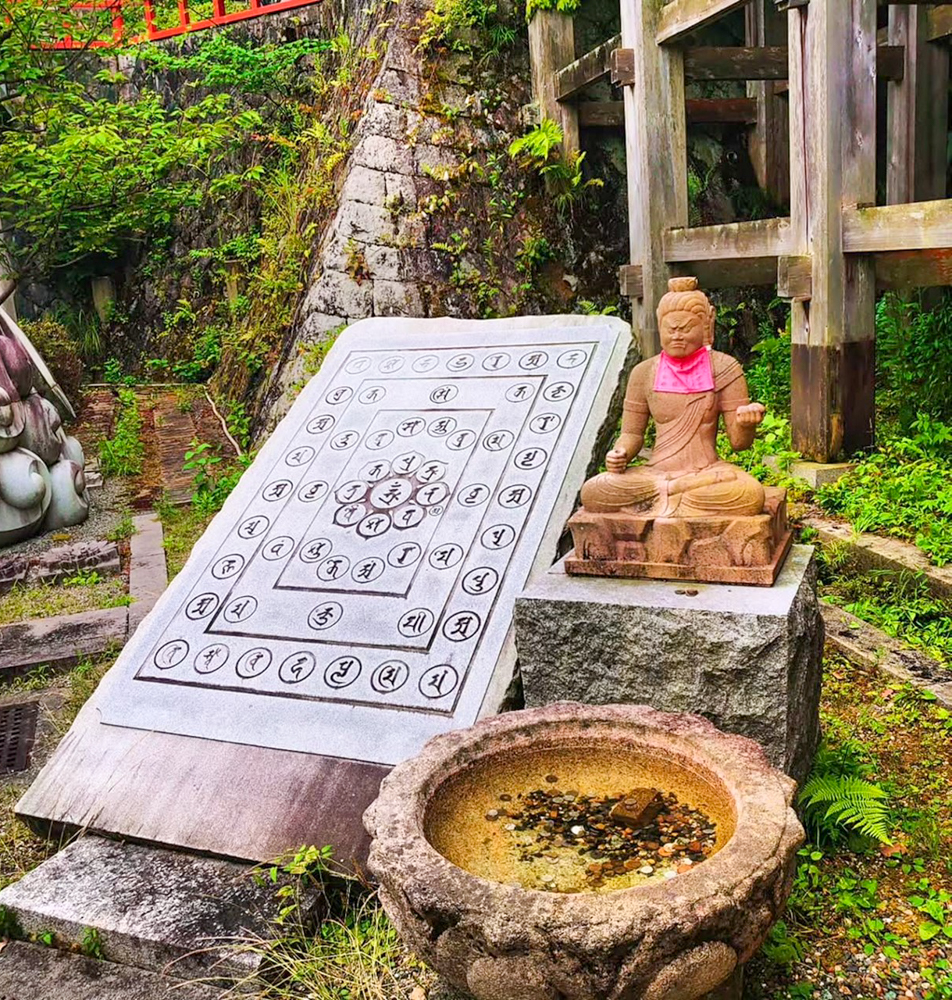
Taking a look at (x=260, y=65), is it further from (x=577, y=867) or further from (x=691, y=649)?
(x=577, y=867)

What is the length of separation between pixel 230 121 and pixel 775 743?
661cm

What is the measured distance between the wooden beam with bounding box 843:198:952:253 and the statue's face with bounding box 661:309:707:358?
2376mm

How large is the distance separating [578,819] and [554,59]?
7.61 m

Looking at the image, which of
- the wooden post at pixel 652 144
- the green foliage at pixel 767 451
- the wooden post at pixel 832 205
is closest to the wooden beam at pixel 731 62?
the wooden post at pixel 652 144

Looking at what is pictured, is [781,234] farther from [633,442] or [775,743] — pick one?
[775,743]

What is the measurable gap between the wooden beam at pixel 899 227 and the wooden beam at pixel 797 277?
0.22 metres

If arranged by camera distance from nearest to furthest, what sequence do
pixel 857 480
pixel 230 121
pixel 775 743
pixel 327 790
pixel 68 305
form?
1. pixel 775 743
2. pixel 327 790
3. pixel 857 480
4. pixel 230 121
5. pixel 68 305

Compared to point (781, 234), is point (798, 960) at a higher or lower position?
lower

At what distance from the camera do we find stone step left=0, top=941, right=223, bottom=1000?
2.57 metres

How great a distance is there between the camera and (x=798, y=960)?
2393mm

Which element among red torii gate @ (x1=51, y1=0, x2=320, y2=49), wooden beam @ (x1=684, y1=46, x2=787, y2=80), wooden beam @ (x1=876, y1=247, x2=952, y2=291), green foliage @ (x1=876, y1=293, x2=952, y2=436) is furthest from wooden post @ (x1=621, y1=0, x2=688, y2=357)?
red torii gate @ (x1=51, y1=0, x2=320, y2=49)

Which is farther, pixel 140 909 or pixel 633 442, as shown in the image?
pixel 633 442

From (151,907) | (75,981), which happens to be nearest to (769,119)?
(151,907)

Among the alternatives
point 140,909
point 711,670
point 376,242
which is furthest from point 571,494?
point 376,242
